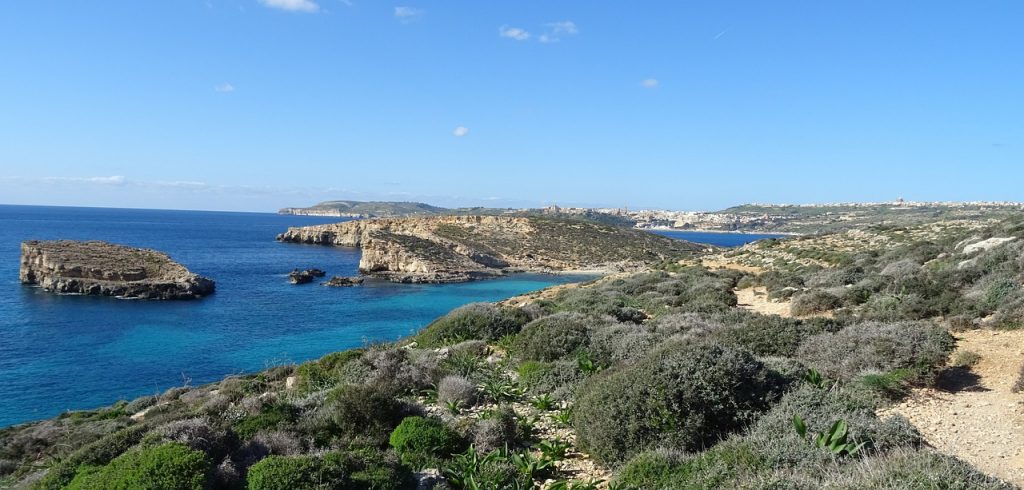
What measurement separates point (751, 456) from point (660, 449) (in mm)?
1041

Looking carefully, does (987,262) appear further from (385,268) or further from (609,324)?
(385,268)

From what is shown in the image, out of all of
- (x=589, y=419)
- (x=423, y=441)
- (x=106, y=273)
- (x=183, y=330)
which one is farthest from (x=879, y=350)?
(x=106, y=273)

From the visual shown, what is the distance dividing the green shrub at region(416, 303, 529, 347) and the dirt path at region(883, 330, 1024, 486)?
9.75 m

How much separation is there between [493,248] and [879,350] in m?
69.0

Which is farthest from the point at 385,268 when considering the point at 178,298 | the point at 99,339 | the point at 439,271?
the point at 99,339

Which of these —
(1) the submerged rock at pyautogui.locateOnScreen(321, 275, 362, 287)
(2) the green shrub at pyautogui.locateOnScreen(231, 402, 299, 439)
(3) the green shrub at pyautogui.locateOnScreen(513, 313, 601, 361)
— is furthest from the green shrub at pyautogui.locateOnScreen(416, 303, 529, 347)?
(1) the submerged rock at pyautogui.locateOnScreen(321, 275, 362, 287)

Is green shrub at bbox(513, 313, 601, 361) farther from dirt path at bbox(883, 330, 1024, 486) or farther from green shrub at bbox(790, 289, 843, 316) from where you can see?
green shrub at bbox(790, 289, 843, 316)

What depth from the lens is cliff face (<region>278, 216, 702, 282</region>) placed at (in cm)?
6406

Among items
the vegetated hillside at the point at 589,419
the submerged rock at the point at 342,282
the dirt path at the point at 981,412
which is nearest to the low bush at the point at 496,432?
the vegetated hillside at the point at 589,419

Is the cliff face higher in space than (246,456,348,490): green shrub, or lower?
lower

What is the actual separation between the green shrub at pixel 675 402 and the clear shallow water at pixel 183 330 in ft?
41.7

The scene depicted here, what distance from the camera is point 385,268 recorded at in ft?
211

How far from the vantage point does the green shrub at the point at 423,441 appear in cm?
720

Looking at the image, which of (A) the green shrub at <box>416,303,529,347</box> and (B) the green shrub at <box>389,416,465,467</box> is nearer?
(B) the green shrub at <box>389,416,465,467</box>
